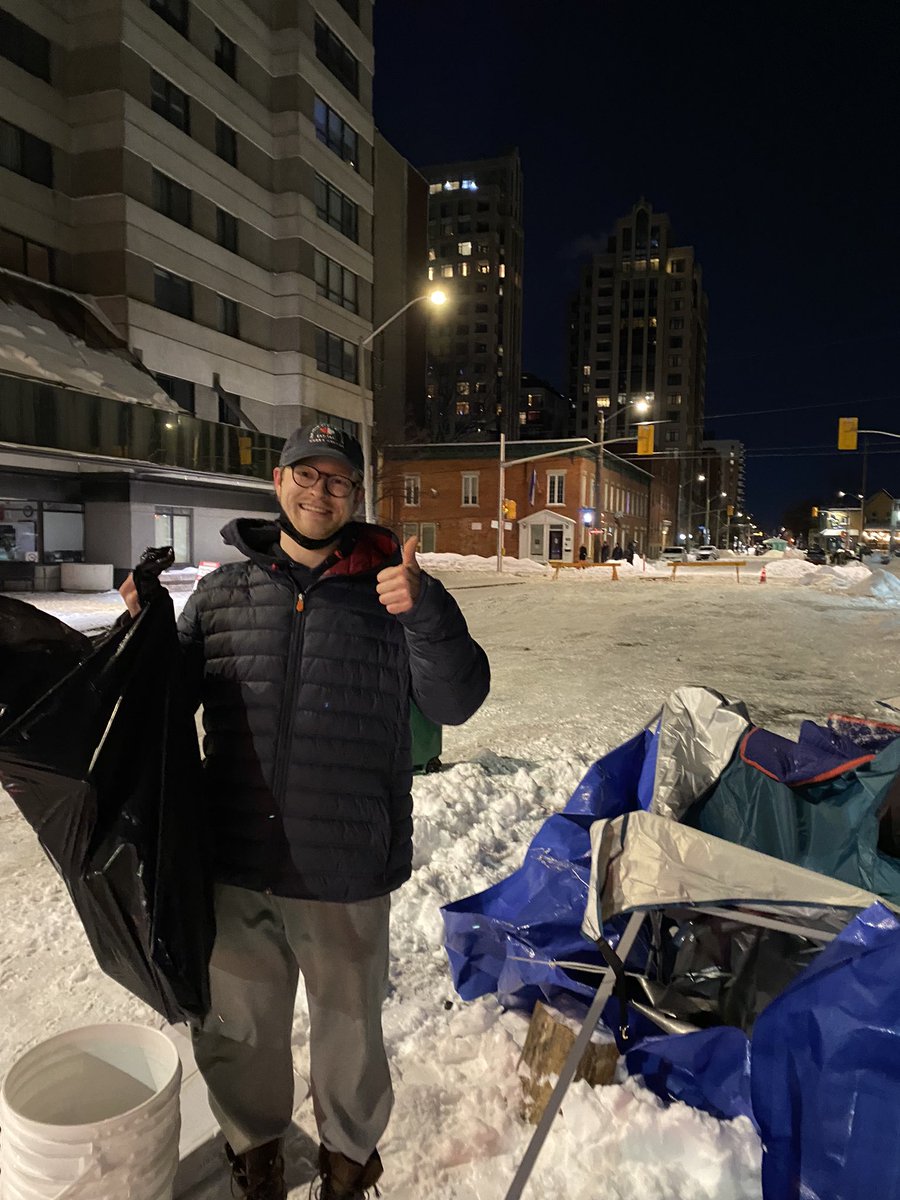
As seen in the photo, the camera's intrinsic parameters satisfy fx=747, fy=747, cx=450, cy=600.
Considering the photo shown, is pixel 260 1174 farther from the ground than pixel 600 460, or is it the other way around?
pixel 600 460

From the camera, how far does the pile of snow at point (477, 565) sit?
1495 inches

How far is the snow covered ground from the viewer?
226 cm

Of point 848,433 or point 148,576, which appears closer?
point 148,576

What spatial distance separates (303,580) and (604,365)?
152m

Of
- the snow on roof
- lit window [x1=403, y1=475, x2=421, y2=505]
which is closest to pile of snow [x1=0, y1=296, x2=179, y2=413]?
the snow on roof

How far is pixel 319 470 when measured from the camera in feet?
7.29

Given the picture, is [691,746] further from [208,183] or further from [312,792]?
[208,183]

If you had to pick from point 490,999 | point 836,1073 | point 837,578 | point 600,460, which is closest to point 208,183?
point 600,460

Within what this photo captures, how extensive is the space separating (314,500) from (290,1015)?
1574 millimetres

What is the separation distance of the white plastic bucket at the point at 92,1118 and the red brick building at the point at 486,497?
143ft

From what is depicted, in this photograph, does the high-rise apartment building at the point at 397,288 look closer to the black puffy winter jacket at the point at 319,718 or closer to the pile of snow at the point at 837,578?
the pile of snow at the point at 837,578

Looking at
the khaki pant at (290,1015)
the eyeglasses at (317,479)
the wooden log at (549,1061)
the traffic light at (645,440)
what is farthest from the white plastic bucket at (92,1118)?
the traffic light at (645,440)

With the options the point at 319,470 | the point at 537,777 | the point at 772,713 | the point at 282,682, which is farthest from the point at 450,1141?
the point at 772,713

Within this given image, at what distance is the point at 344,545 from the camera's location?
7.31 feet
